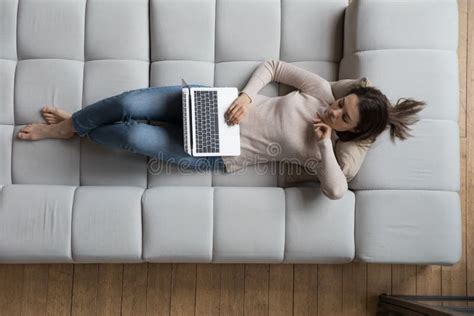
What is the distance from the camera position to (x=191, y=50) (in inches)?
65.9

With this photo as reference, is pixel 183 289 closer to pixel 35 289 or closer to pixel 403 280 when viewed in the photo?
pixel 35 289

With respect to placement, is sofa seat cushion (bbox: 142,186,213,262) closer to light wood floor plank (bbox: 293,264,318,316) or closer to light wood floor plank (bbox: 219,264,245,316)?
light wood floor plank (bbox: 219,264,245,316)

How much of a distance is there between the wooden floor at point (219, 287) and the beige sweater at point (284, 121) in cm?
54

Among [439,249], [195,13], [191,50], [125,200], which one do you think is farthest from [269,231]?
[195,13]

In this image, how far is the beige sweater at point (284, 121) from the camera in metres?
1.55

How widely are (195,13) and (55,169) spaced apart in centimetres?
82

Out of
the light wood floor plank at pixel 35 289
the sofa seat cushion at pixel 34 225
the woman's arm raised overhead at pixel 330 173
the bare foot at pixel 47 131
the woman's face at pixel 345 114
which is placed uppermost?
the woman's face at pixel 345 114

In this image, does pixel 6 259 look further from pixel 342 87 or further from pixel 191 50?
pixel 342 87

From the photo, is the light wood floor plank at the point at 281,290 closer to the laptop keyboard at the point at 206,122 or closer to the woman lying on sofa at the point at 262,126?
the woman lying on sofa at the point at 262,126

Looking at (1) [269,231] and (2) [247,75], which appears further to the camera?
(2) [247,75]

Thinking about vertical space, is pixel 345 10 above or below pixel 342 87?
above

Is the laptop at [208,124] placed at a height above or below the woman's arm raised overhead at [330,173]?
above
